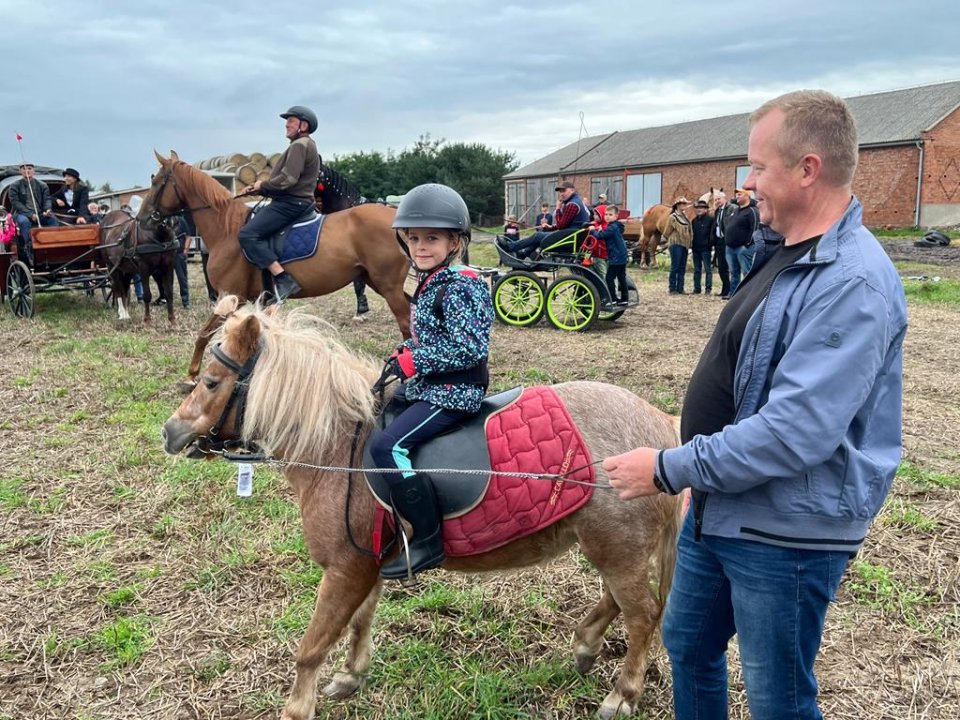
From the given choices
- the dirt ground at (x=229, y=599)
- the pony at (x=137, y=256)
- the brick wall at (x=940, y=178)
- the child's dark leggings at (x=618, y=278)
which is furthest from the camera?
the brick wall at (x=940, y=178)

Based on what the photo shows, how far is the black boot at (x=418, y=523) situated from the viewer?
7.82ft

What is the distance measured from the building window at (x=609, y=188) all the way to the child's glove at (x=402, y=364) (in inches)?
1426

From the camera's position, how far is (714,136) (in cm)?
3553

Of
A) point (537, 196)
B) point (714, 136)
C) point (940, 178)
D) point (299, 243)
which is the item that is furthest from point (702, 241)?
point (537, 196)

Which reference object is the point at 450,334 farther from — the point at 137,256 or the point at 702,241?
the point at 702,241

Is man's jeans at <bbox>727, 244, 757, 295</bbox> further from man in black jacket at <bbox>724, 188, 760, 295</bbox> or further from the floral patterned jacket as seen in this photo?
→ the floral patterned jacket

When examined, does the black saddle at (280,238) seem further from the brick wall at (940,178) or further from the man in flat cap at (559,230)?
the brick wall at (940,178)

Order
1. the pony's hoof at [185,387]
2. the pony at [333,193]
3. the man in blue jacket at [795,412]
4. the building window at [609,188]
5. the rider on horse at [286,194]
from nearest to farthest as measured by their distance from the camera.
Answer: the man in blue jacket at [795,412]
the pony's hoof at [185,387]
the rider on horse at [286,194]
the pony at [333,193]
the building window at [609,188]

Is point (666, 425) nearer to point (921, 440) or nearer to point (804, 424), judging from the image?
point (804, 424)

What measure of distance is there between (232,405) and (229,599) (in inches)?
54.8

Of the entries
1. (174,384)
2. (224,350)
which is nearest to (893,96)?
(174,384)

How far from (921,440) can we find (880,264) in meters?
4.49

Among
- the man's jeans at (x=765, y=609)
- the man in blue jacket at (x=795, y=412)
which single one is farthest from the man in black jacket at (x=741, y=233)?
the man in blue jacket at (x=795, y=412)

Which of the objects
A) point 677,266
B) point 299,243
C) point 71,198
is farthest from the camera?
point 677,266
